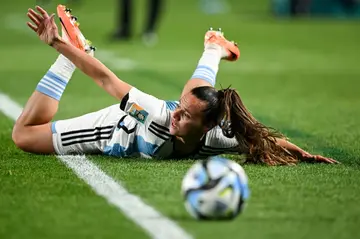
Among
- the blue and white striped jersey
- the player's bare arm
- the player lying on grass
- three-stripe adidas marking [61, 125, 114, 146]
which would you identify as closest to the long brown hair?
the player lying on grass

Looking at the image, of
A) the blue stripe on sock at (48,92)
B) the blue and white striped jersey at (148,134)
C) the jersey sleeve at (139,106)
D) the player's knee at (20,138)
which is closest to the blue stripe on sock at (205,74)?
the blue and white striped jersey at (148,134)

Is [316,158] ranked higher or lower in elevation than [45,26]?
lower

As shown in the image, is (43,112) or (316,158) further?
(43,112)

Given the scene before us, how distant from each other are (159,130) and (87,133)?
2.21 ft

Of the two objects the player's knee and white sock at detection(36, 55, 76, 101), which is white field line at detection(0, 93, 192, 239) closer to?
the player's knee

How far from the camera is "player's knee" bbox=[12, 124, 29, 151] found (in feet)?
24.1

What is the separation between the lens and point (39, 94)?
7.37 meters

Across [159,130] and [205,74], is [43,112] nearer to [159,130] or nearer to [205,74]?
[159,130]

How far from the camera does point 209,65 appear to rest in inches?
306

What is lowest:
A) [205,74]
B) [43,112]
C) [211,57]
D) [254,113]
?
[254,113]

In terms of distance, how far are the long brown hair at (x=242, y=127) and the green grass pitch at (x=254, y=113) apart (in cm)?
14

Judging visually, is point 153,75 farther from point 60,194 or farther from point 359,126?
point 60,194

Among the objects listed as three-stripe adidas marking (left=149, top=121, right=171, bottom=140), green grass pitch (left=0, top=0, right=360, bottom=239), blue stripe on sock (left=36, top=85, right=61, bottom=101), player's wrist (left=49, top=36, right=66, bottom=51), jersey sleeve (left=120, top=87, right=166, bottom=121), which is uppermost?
player's wrist (left=49, top=36, right=66, bottom=51)

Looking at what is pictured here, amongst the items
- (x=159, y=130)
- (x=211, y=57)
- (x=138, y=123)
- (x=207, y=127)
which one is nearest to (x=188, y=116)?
(x=207, y=127)
